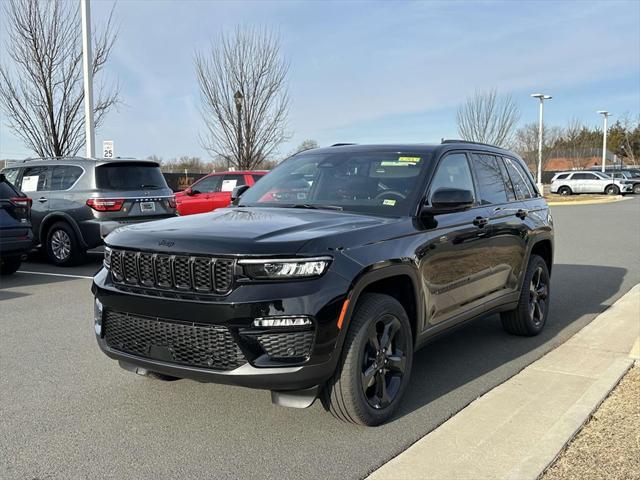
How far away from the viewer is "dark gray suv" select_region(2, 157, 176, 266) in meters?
10.2

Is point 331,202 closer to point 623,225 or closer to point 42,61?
point 42,61

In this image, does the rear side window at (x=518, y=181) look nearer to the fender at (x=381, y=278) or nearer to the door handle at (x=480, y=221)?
the door handle at (x=480, y=221)

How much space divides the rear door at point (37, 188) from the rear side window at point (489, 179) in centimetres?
793

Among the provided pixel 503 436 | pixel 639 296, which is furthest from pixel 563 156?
pixel 503 436

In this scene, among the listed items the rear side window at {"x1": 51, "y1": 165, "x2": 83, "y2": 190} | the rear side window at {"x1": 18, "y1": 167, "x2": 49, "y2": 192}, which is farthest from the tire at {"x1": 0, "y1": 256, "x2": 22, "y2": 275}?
the rear side window at {"x1": 18, "y1": 167, "x2": 49, "y2": 192}

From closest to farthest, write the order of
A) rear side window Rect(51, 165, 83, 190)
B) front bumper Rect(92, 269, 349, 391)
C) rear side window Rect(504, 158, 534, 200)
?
front bumper Rect(92, 269, 349, 391) < rear side window Rect(504, 158, 534, 200) < rear side window Rect(51, 165, 83, 190)

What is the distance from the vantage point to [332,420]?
392 cm

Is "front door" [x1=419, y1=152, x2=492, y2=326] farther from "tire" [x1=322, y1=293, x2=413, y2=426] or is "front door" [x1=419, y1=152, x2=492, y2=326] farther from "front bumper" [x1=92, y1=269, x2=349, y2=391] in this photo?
"front bumper" [x1=92, y1=269, x2=349, y2=391]

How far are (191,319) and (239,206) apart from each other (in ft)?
5.94

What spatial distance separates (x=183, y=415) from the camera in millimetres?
3959

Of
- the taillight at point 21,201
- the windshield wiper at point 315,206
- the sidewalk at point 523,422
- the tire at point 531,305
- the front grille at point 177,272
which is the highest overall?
the windshield wiper at point 315,206

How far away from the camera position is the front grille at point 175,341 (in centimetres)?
336

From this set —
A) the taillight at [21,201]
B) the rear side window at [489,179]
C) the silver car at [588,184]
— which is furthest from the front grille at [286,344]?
the silver car at [588,184]

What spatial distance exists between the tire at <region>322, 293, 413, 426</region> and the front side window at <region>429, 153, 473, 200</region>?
109 centimetres
